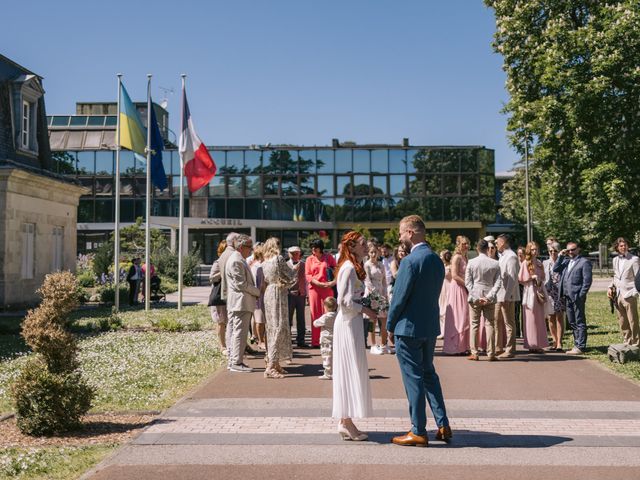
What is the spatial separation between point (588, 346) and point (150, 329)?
32.9ft

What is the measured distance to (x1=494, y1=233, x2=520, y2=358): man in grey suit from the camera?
12531 mm

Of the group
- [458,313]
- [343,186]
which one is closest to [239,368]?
[458,313]

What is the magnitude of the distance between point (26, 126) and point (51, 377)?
65.2 ft

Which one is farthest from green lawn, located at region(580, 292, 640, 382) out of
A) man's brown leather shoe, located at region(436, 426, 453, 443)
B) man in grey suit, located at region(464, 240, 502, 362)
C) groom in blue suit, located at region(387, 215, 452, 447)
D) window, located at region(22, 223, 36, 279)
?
window, located at region(22, 223, 36, 279)

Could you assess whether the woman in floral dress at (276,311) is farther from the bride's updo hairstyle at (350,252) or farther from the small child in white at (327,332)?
the bride's updo hairstyle at (350,252)

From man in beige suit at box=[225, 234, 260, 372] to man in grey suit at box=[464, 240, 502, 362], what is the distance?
3.76 m

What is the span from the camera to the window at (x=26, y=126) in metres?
24.6

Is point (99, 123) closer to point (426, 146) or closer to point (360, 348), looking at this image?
point (426, 146)

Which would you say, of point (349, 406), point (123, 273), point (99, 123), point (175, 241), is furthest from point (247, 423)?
point (99, 123)

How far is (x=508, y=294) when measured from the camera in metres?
12.5

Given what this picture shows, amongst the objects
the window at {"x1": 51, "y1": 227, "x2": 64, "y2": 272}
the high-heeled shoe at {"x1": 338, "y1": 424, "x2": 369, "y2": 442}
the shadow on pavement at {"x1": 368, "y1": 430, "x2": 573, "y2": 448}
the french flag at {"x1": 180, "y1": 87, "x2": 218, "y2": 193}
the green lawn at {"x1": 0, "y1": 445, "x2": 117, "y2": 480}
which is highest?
the french flag at {"x1": 180, "y1": 87, "x2": 218, "y2": 193}

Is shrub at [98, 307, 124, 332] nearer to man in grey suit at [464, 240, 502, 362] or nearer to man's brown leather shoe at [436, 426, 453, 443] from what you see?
man in grey suit at [464, 240, 502, 362]

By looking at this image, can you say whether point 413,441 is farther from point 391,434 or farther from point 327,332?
point 327,332

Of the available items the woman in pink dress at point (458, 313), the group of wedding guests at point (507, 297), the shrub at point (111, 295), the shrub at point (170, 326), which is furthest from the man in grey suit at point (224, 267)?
the shrub at point (111, 295)
